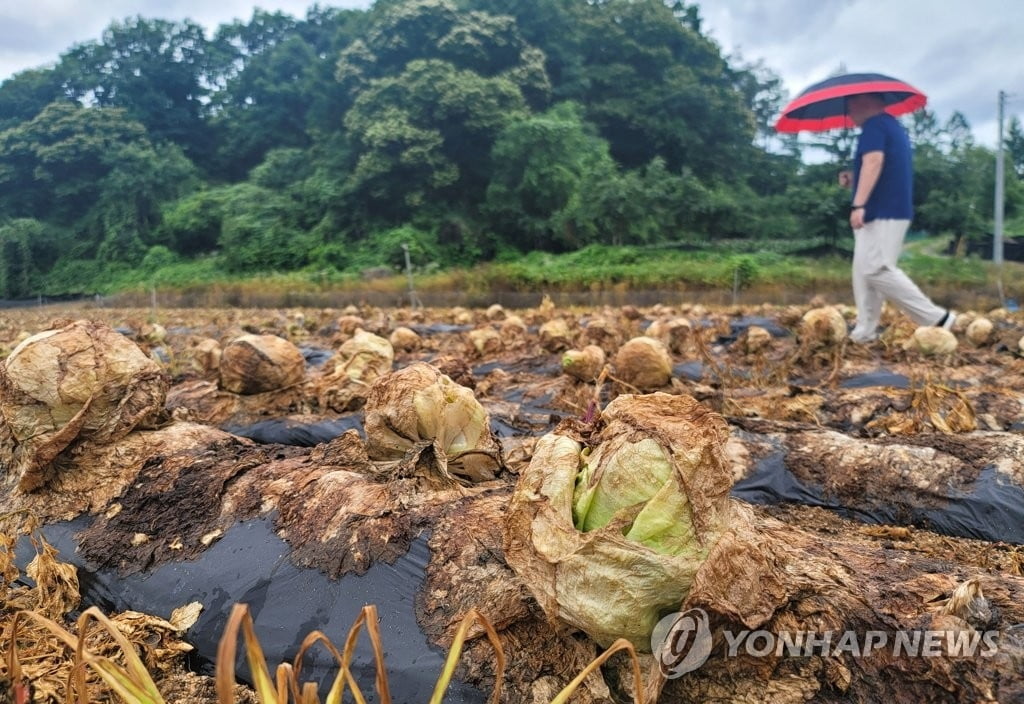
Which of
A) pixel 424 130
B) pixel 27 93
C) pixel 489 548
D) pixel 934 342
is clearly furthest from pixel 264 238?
pixel 489 548

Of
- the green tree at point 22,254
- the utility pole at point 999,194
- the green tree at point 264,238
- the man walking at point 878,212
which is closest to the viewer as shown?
the man walking at point 878,212

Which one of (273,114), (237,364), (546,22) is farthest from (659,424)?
(273,114)

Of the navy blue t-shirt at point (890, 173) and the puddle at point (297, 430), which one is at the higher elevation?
the navy blue t-shirt at point (890, 173)

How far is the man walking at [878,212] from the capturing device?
623 cm

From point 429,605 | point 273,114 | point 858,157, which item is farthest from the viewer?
point 273,114

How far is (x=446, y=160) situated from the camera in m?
28.3

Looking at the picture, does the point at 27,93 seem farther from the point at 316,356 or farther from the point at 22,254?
the point at 316,356

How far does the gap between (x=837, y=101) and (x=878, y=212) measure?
8.19 ft

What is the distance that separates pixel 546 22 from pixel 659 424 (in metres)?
39.0

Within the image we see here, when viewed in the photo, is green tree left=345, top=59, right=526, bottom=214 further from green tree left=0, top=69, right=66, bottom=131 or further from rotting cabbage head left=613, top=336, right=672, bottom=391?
green tree left=0, top=69, right=66, bottom=131

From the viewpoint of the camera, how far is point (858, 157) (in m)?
6.43

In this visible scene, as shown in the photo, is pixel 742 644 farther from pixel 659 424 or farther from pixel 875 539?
pixel 875 539

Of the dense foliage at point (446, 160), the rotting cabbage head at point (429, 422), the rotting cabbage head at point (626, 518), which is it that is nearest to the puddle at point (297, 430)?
the rotting cabbage head at point (429, 422)

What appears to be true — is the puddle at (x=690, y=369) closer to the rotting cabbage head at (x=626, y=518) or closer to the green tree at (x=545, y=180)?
the rotting cabbage head at (x=626, y=518)
